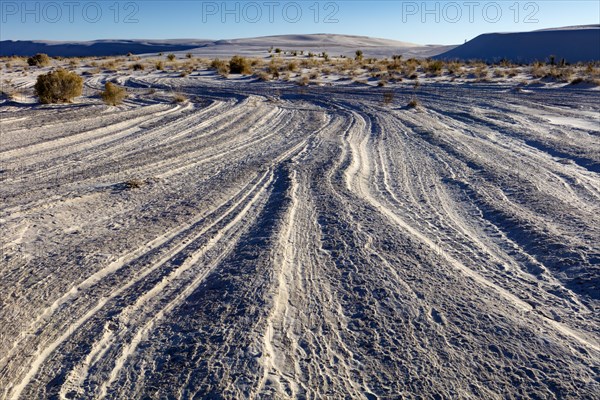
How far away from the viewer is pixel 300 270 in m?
5.50

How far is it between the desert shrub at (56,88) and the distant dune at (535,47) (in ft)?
186

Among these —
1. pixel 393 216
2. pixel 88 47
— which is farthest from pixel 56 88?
pixel 88 47

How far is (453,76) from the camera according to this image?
32250 millimetres

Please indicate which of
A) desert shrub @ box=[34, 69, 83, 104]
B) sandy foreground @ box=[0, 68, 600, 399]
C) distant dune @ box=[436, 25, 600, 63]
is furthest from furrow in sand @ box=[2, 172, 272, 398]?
distant dune @ box=[436, 25, 600, 63]

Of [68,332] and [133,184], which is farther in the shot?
[133,184]

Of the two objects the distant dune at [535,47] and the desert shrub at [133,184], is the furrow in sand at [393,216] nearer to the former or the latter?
the desert shrub at [133,184]

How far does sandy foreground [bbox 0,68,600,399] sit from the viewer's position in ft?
12.7

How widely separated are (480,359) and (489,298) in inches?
41.2

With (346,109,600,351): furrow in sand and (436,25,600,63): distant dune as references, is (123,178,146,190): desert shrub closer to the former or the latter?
(346,109,600,351): furrow in sand

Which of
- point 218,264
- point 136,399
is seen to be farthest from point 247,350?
point 218,264

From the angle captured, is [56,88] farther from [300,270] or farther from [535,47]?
[535,47]

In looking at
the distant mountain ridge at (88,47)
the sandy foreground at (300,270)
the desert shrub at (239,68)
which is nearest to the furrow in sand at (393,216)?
the sandy foreground at (300,270)

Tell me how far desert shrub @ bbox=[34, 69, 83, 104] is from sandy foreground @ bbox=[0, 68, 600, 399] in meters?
8.03

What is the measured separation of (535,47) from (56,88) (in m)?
68.1
